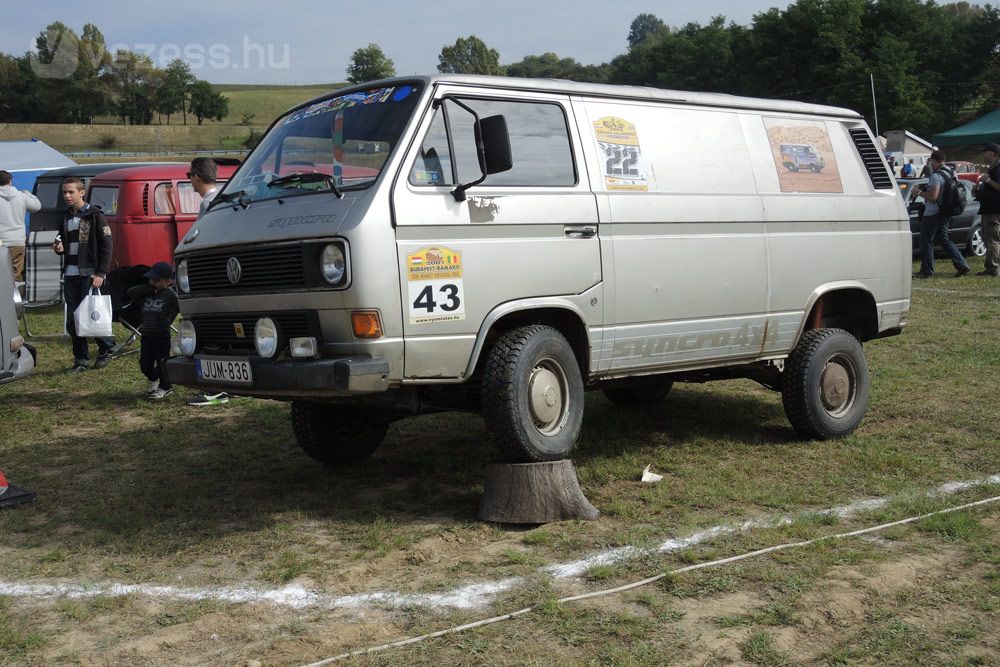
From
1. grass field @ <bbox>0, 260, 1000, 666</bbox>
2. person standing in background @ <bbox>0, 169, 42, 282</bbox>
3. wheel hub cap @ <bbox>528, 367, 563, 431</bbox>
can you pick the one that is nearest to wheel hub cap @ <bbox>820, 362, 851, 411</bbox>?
grass field @ <bbox>0, 260, 1000, 666</bbox>

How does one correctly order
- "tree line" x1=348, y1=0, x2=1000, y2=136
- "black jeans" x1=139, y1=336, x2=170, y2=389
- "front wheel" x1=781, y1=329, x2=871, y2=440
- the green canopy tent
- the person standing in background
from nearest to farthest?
"front wheel" x1=781, y1=329, x2=871, y2=440 < "black jeans" x1=139, y1=336, x2=170, y2=389 < the person standing in background < the green canopy tent < "tree line" x1=348, y1=0, x2=1000, y2=136

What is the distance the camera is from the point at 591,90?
19.6 feet

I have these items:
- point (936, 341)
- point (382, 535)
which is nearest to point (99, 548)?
point (382, 535)

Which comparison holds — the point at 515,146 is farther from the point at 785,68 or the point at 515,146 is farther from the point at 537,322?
the point at 785,68

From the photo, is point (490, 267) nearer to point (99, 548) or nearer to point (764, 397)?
point (99, 548)

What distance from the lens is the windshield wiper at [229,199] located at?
5.82 meters

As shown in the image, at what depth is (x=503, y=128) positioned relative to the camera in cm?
529

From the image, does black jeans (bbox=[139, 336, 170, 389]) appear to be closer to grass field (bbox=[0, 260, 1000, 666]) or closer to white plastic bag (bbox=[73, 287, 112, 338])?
grass field (bbox=[0, 260, 1000, 666])

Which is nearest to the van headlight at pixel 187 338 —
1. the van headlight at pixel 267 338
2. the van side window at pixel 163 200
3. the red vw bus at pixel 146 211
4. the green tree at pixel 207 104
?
the van headlight at pixel 267 338

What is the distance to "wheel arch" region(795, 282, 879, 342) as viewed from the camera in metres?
7.05

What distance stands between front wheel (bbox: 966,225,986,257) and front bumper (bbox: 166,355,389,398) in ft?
53.2

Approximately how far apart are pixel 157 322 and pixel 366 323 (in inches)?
186

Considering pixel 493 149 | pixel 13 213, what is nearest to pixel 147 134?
pixel 13 213

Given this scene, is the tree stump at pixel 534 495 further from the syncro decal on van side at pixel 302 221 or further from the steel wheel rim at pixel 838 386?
the steel wheel rim at pixel 838 386
